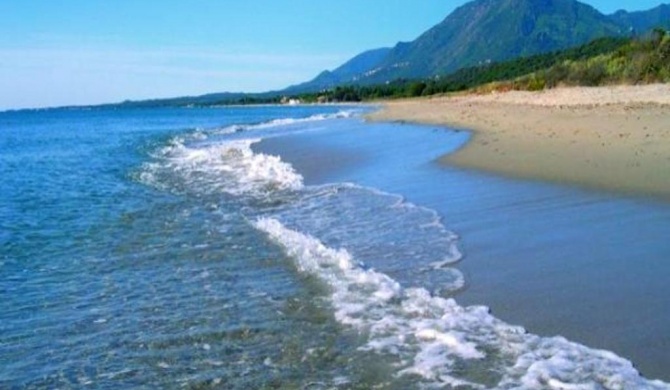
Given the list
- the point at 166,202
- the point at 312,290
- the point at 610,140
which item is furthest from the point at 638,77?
the point at 312,290

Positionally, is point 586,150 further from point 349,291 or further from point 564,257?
point 349,291

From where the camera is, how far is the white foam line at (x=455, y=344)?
4.71 m

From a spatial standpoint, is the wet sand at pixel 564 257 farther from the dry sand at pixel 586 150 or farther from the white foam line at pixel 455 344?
the dry sand at pixel 586 150

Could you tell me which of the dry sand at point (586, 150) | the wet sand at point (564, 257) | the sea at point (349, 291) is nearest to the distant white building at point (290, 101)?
the dry sand at point (586, 150)

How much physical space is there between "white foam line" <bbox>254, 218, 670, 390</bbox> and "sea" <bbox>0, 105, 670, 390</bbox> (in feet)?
0.06

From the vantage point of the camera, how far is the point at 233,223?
1191cm

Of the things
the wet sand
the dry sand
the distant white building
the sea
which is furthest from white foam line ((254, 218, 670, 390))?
the distant white building

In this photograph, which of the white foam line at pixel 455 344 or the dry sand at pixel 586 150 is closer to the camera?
the white foam line at pixel 455 344

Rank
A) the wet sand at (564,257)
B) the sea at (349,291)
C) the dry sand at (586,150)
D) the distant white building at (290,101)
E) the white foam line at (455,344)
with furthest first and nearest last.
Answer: the distant white building at (290,101)
the dry sand at (586,150)
the wet sand at (564,257)
the sea at (349,291)
the white foam line at (455,344)

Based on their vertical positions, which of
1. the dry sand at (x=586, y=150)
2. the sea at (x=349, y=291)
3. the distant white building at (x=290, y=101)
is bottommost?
the distant white building at (x=290, y=101)

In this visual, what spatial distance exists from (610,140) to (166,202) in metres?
10.8

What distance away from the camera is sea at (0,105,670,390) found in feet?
17.0

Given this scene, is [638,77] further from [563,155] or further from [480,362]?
[480,362]

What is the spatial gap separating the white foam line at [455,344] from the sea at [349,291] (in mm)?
20
